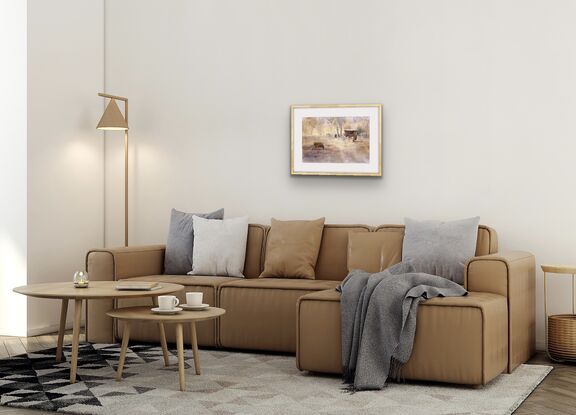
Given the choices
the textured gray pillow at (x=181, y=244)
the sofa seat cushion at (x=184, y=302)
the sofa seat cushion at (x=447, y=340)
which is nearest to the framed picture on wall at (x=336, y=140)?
the textured gray pillow at (x=181, y=244)

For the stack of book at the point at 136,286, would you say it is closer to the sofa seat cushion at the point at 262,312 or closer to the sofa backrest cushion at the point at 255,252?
the sofa seat cushion at the point at 262,312

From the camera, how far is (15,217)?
6660 mm

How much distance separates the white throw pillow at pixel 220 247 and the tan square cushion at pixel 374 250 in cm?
85

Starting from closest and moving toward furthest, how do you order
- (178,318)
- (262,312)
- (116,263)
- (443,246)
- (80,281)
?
(178,318) < (80,281) < (443,246) < (262,312) < (116,263)

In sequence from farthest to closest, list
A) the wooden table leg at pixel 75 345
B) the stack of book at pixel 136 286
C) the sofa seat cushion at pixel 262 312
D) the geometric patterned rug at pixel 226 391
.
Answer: the sofa seat cushion at pixel 262 312 < the stack of book at pixel 136 286 < the wooden table leg at pixel 75 345 < the geometric patterned rug at pixel 226 391

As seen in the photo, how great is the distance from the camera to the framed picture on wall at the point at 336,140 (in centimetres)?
663

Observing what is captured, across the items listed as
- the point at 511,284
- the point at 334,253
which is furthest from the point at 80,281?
the point at 511,284

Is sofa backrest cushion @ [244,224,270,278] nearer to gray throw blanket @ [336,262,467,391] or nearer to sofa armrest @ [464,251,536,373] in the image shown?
gray throw blanket @ [336,262,467,391]

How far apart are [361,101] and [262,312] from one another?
181 centimetres

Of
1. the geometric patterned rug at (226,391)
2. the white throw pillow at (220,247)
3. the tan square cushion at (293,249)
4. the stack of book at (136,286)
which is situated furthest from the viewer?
the white throw pillow at (220,247)

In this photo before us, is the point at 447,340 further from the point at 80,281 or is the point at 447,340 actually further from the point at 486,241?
the point at 80,281

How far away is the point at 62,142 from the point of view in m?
7.02

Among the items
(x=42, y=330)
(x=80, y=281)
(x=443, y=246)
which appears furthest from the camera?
(x=42, y=330)

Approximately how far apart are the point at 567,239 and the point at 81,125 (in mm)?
3843
